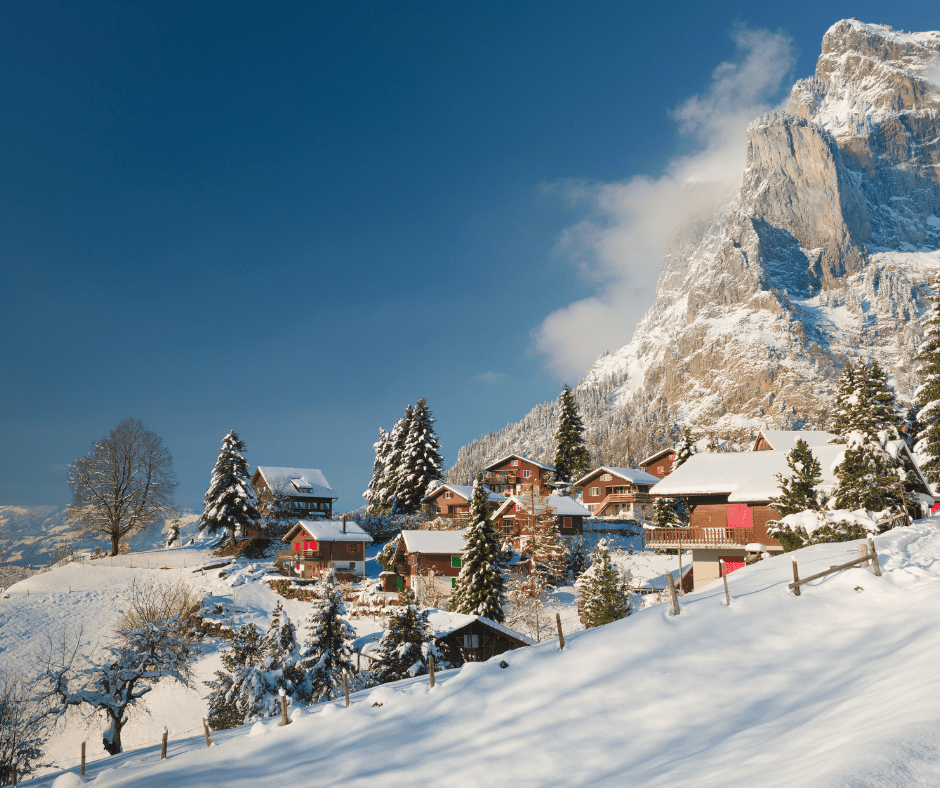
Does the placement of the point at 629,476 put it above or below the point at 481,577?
above

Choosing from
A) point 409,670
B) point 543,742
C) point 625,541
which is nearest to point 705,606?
point 543,742

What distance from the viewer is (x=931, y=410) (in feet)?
109

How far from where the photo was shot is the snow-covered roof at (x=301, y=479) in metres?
77.0

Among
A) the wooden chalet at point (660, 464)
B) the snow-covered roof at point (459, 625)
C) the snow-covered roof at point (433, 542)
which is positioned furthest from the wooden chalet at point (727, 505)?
the wooden chalet at point (660, 464)

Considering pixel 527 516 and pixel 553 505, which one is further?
pixel 553 505

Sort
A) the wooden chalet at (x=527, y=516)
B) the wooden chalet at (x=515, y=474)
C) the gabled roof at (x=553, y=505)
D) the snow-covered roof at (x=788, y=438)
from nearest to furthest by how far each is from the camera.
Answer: the snow-covered roof at (x=788, y=438) → the wooden chalet at (x=527, y=516) → the gabled roof at (x=553, y=505) → the wooden chalet at (x=515, y=474)

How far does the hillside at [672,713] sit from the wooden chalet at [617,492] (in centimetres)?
6267

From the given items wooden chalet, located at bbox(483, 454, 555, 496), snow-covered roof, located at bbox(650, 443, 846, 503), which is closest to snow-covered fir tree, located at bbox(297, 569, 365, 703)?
snow-covered roof, located at bbox(650, 443, 846, 503)

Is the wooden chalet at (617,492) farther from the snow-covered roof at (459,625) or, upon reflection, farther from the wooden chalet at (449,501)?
the snow-covered roof at (459,625)

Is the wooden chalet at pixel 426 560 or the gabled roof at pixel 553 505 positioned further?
the gabled roof at pixel 553 505

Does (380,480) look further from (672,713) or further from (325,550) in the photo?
(672,713)

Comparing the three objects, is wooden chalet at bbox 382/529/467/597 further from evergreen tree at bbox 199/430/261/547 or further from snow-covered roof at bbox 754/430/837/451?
snow-covered roof at bbox 754/430/837/451

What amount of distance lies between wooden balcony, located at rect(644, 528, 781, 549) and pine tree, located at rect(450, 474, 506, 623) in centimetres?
1155

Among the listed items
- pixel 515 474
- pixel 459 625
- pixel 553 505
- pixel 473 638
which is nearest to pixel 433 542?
pixel 553 505
